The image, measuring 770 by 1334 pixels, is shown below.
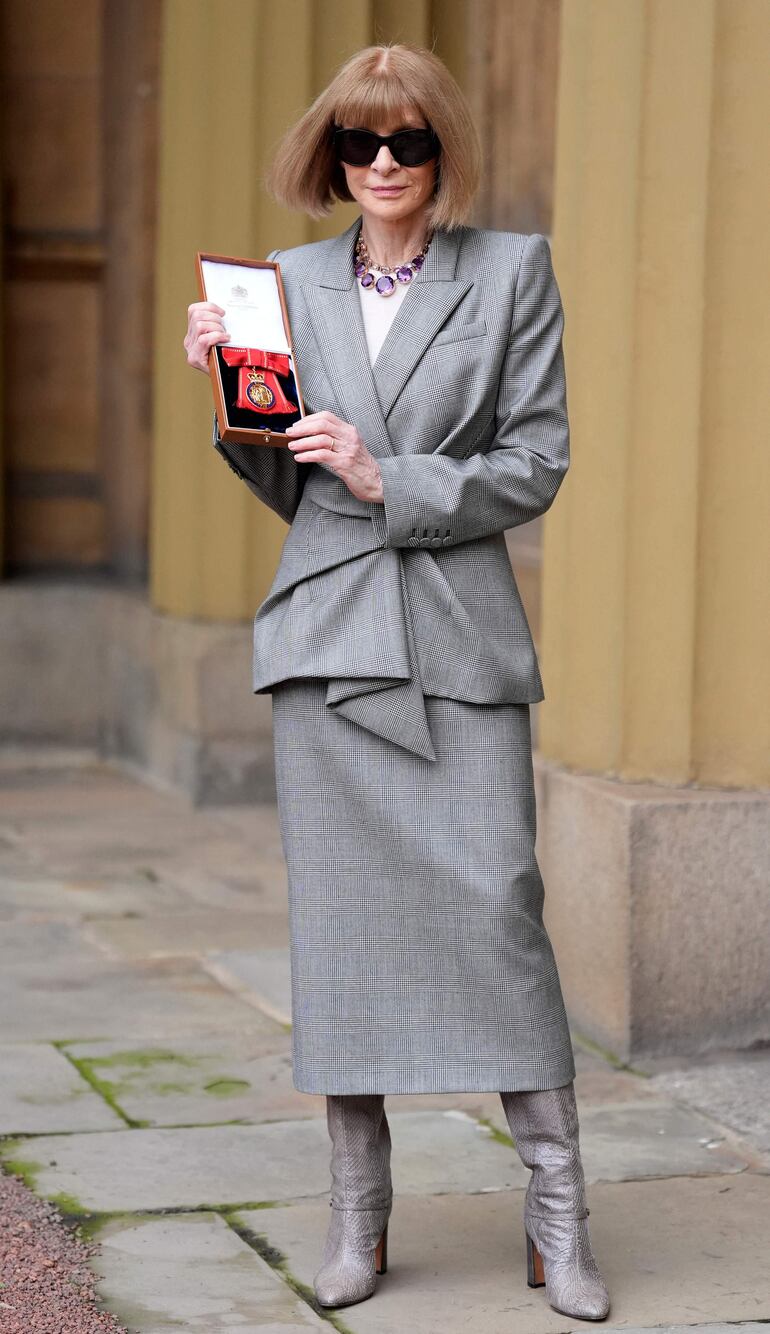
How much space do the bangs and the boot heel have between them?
1.74 meters

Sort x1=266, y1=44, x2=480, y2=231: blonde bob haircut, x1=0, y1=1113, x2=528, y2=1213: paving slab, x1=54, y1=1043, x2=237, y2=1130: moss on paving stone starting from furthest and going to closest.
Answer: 1. x1=54, y1=1043, x2=237, y2=1130: moss on paving stone
2. x1=0, y1=1113, x2=528, y2=1213: paving slab
3. x1=266, y1=44, x2=480, y2=231: blonde bob haircut

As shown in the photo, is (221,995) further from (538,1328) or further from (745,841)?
(538,1328)

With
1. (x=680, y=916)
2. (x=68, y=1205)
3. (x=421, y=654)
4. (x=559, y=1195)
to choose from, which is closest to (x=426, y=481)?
(x=421, y=654)

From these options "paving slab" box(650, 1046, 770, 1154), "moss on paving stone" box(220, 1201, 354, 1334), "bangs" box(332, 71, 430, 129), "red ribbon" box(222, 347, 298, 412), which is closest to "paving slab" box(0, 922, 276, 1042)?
"paving slab" box(650, 1046, 770, 1154)

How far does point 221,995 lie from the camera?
536 centimetres

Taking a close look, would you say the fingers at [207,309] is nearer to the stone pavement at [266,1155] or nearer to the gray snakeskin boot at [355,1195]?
the gray snakeskin boot at [355,1195]

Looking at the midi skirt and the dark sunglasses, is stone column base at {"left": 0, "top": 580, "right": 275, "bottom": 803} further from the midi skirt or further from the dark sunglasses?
the dark sunglasses

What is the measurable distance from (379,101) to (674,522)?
179 centimetres

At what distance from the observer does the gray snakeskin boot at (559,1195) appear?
3.27m

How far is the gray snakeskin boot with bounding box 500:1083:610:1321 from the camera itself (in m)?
3.27

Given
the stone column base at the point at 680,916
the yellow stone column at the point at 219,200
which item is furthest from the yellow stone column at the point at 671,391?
the yellow stone column at the point at 219,200

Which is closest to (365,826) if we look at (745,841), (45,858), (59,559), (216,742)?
(745,841)

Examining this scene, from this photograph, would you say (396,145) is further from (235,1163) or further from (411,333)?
(235,1163)

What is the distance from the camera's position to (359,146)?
10.5 ft
